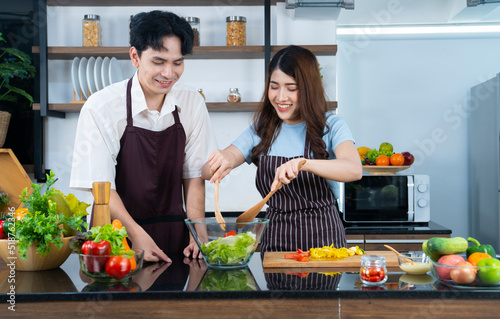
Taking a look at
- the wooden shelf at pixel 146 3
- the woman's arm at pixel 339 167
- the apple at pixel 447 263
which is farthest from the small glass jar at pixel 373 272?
the wooden shelf at pixel 146 3

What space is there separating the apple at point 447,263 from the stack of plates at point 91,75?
260cm

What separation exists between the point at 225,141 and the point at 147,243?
6.68 feet

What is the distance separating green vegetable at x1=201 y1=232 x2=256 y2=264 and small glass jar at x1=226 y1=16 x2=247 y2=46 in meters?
2.16

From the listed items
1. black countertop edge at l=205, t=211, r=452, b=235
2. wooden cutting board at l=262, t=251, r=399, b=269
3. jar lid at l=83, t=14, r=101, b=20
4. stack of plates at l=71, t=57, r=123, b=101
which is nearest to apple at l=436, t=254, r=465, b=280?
wooden cutting board at l=262, t=251, r=399, b=269

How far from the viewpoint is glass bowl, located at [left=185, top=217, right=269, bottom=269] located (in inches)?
58.6

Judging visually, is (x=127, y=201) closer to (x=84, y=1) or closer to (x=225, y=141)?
(x=225, y=141)

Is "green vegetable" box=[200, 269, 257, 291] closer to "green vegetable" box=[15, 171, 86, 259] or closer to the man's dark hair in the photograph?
"green vegetable" box=[15, 171, 86, 259]

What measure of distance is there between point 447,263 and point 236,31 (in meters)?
2.46

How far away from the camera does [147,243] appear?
1.68m

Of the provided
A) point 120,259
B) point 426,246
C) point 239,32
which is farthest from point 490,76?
point 120,259

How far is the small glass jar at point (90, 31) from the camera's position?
343 cm

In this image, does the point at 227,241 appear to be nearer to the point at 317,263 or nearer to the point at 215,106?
the point at 317,263

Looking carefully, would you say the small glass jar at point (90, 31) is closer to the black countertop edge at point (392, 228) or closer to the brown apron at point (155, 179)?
the brown apron at point (155, 179)

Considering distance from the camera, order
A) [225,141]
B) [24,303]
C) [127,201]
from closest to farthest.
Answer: [24,303], [127,201], [225,141]
